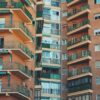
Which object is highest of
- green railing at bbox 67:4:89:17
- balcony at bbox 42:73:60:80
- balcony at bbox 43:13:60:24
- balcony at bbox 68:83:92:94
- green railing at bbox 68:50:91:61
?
green railing at bbox 67:4:89:17

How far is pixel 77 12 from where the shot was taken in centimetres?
8700

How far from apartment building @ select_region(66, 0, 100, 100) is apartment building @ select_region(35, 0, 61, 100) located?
2216 mm

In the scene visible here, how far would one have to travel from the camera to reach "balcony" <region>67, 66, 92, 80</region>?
79.9 m

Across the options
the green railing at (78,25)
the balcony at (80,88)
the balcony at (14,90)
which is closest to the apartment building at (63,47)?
the green railing at (78,25)

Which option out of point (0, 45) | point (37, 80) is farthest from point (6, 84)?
point (37, 80)

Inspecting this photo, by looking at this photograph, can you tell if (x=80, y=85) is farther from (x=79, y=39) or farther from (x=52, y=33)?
(x=52, y=33)

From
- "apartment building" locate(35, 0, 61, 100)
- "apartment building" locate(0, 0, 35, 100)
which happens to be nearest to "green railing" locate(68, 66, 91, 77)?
"apartment building" locate(35, 0, 61, 100)

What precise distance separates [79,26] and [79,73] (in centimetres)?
916

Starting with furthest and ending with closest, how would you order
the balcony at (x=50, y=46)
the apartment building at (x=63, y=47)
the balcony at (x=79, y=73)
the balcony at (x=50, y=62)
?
the balcony at (x=50, y=46) < the balcony at (x=50, y=62) < the apartment building at (x=63, y=47) < the balcony at (x=79, y=73)

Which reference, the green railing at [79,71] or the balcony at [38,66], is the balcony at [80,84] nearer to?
the green railing at [79,71]

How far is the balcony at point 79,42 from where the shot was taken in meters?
82.3

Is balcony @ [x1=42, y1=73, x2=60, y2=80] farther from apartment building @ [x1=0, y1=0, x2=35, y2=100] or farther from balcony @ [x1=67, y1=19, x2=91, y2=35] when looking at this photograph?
apartment building @ [x1=0, y1=0, x2=35, y2=100]

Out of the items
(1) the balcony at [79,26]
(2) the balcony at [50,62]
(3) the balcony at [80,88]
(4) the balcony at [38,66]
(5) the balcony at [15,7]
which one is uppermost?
(1) the balcony at [79,26]

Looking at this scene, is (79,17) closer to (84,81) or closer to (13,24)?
(84,81)
